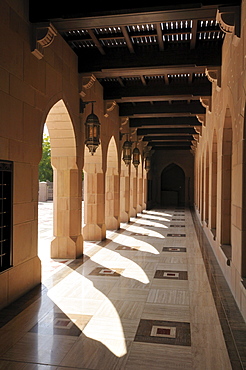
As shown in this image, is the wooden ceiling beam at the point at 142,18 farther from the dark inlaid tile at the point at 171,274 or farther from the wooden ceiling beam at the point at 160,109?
the wooden ceiling beam at the point at 160,109

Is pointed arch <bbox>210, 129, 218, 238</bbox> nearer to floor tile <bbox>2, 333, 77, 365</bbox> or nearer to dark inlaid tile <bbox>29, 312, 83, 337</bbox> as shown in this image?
dark inlaid tile <bbox>29, 312, 83, 337</bbox>

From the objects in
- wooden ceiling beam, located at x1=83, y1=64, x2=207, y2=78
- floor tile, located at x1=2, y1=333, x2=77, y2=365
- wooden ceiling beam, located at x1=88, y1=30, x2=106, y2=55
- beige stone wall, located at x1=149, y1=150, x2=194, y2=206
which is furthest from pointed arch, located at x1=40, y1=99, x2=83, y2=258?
beige stone wall, located at x1=149, y1=150, x2=194, y2=206

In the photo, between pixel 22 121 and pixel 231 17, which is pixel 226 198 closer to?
pixel 231 17

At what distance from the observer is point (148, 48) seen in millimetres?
6781

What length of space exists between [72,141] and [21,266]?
3.01 m

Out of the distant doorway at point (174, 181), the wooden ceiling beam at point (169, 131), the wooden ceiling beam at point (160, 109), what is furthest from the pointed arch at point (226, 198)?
the distant doorway at point (174, 181)

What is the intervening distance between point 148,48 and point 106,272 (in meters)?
4.14

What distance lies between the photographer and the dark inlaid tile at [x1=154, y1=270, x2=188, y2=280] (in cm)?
572

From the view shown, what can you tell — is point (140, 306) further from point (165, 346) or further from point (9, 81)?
point (9, 81)

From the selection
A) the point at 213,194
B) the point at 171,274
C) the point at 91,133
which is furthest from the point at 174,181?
the point at 171,274

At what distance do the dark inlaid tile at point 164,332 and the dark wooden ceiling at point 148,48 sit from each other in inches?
148

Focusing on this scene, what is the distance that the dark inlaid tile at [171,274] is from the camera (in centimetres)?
572

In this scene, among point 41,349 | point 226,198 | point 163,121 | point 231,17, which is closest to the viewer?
point 41,349

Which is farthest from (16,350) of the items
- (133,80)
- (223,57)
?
(133,80)
